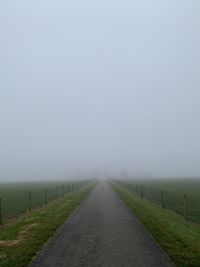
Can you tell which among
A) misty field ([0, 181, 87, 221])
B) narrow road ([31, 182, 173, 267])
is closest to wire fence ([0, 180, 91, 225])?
misty field ([0, 181, 87, 221])

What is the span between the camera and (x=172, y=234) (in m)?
15.9

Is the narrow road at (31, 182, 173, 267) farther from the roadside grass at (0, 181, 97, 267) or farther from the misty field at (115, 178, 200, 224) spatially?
the misty field at (115, 178, 200, 224)

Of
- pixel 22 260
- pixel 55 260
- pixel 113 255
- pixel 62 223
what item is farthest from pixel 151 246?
pixel 62 223

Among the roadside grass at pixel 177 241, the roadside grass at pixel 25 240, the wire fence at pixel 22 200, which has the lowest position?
the wire fence at pixel 22 200

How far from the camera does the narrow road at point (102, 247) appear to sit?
10.6 meters

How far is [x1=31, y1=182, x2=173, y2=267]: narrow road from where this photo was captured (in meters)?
10.6

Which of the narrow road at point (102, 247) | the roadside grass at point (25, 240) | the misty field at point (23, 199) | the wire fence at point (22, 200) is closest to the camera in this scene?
the narrow road at point (102, 247)

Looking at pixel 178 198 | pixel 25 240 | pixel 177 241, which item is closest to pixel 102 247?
pixel 177 241

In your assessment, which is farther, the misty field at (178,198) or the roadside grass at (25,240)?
the misty field at (178,198)

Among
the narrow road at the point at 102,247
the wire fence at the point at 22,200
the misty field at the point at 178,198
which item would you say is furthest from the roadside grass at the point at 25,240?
the misty field at the point at 178,198

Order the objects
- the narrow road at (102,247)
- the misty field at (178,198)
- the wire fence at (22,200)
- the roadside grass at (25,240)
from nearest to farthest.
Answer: the narrow road at (102,247)
the roadside grass at (25,240)
the misty field at (178,198)
the wire fence at (22,200)

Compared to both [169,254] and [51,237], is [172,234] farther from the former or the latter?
[51,237]

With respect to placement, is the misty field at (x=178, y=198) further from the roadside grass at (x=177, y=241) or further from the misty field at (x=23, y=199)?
the misty field at (x=23, y=199)

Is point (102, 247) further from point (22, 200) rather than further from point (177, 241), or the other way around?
point (22, 200)
